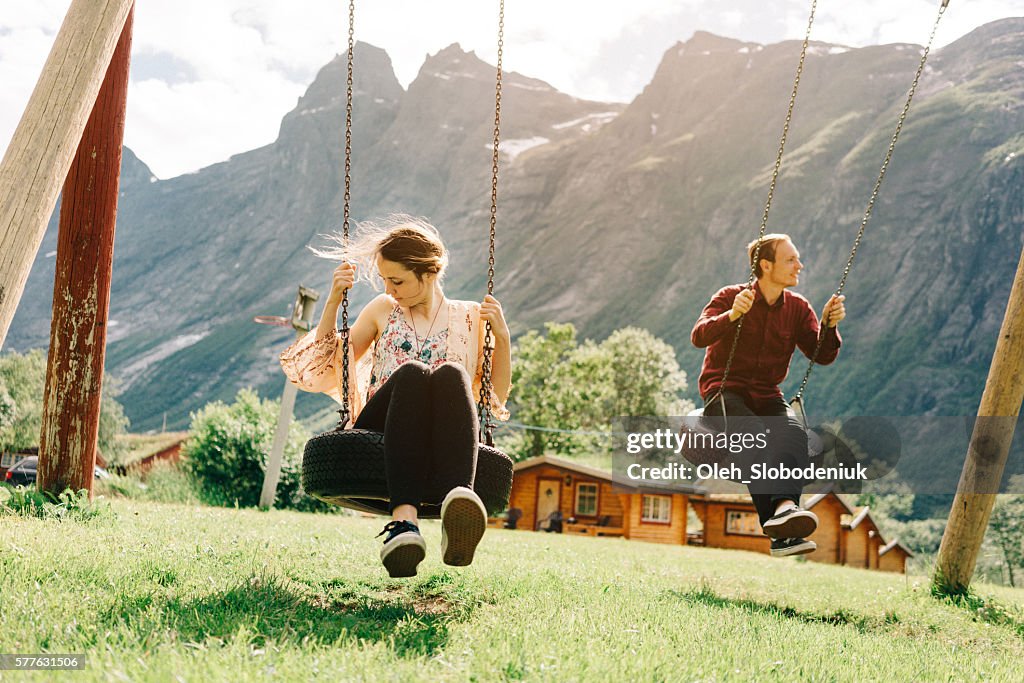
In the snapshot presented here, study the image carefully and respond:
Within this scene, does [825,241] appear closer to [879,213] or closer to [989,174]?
[879,213]

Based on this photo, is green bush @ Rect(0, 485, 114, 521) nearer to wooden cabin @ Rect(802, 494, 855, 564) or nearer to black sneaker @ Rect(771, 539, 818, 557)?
black sneaker @ Rect(771, 539, 818, 557)

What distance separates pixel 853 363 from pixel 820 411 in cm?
1074

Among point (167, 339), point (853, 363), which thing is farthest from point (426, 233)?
point (167, 339)

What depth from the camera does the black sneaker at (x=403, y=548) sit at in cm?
305

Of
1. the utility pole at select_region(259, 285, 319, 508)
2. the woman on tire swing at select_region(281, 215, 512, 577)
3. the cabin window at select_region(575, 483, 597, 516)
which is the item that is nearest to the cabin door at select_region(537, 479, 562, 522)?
the cabin window at select_region(575, 483, 597, 516)

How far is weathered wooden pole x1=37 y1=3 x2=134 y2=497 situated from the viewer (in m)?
5.57

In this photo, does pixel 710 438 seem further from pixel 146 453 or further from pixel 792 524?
pixel 146 453

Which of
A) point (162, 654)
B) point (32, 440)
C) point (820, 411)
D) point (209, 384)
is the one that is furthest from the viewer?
point (209, 384)

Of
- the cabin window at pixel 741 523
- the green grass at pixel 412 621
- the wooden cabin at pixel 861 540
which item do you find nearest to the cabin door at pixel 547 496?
the cabin window at pixel 741 523

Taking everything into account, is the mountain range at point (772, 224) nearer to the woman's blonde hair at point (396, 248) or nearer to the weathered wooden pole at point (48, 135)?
the woman's blonde hair at point (396, 248)

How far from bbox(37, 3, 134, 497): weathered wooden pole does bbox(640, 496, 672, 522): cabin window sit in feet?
85.6

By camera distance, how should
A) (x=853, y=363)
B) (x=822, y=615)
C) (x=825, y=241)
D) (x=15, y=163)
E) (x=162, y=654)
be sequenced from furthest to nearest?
1. (x=825, y=241)
2. (x=853, y=363)
3. (x=822, y=615)
4. (x=15, y=163)
5. (x=162, y=654)

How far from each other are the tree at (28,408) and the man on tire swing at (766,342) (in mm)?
30552

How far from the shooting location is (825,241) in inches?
4710
